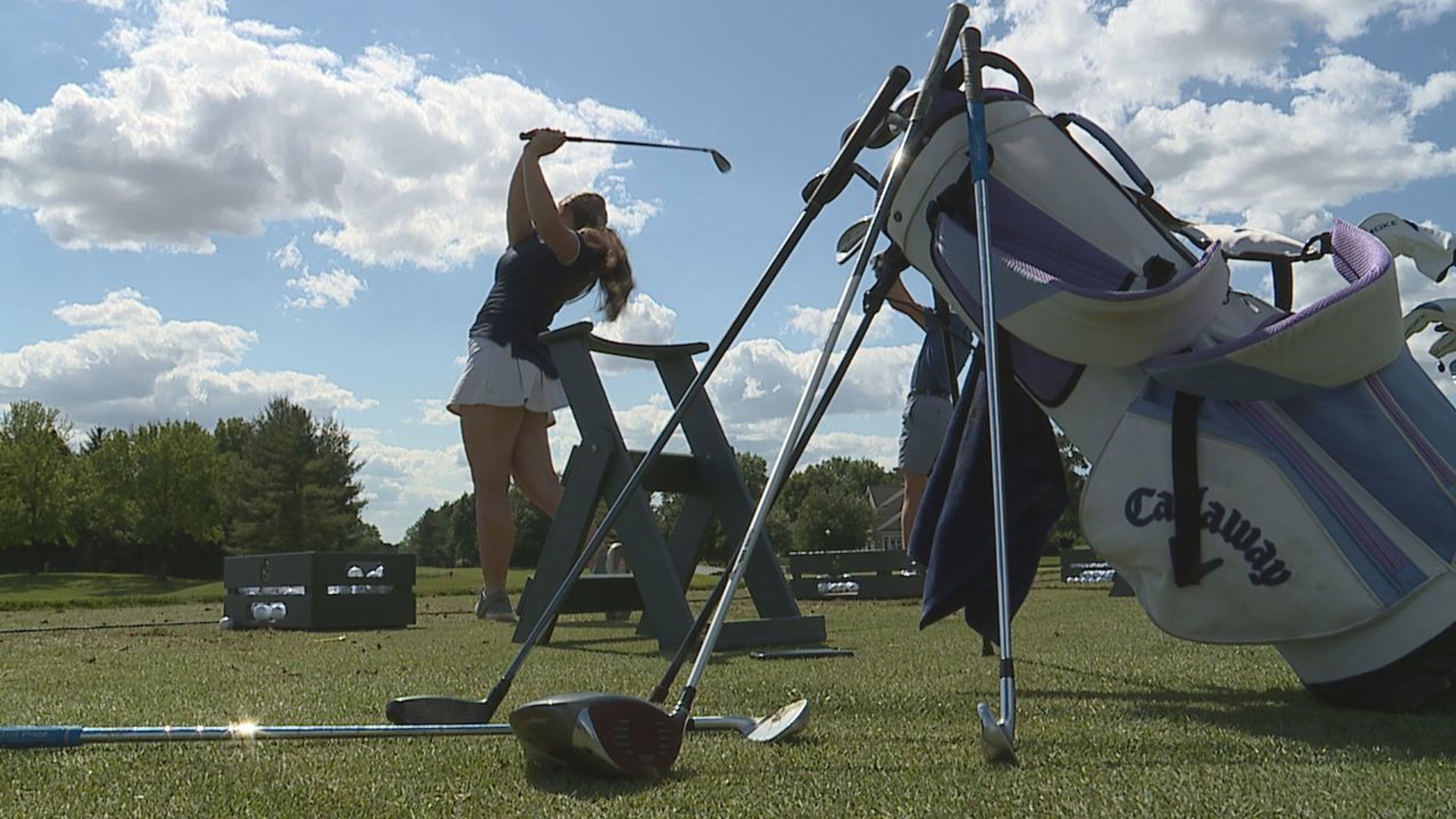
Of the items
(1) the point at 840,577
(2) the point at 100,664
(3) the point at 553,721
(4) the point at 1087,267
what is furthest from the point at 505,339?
(1) the point at 840,577

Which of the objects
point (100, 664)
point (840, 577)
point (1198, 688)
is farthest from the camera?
point (840, 577)

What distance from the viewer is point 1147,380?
9.50 feet

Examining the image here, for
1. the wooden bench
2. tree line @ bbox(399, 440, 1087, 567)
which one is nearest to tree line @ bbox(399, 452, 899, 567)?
tree line @ bbox(399, 440, 1087, 567)

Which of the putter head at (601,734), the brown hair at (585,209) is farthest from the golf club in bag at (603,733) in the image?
the brown hair at (585,209)

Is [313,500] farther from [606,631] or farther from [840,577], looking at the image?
[606,631]

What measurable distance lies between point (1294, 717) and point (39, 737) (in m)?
2.82

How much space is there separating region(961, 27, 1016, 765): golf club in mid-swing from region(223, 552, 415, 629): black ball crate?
504 centimetres

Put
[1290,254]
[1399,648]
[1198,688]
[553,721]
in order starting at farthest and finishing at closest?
[1198,688] < [1290,254] < [1399,648] < [553,721]

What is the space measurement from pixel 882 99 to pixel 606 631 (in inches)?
155

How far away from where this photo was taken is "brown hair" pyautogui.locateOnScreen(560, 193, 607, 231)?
21.7 ft

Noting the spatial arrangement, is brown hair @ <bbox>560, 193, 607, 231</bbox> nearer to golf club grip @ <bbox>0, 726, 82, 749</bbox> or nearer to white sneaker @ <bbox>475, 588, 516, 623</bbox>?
white sneaker @ <bbox>475, 588, 516, 623</bbox>

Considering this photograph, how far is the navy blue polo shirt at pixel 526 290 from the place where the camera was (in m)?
6.32

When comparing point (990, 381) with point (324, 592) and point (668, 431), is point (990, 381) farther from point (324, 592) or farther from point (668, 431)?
point (324, 592)

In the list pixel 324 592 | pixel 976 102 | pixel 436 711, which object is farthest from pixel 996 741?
pixel 324 592
